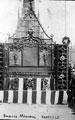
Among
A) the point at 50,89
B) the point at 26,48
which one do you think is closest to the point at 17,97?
the point at 50,89

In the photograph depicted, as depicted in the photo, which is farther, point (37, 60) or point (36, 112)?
point (37, 60)

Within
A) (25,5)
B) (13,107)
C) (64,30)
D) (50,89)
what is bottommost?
(13,107)

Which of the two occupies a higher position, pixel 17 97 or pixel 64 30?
pixel 64 30

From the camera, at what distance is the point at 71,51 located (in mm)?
2547

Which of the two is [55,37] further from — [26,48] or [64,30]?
[26,48]

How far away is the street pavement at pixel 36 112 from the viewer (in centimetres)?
241

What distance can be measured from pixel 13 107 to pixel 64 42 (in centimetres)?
84

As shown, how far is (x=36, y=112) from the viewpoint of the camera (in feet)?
7.95

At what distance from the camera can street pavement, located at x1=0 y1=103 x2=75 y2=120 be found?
7.91ft

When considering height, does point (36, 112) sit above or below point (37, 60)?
below

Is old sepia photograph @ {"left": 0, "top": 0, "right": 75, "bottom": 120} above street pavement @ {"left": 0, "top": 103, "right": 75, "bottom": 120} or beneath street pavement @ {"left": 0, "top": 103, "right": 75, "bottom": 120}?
above

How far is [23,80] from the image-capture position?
2.53 metres

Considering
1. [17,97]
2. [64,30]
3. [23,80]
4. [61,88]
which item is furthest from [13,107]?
[64,30]

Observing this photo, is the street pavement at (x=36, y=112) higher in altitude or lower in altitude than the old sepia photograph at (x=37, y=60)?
lower
